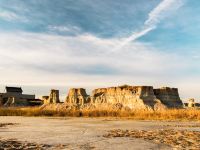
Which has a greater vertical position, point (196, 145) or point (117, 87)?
point (117, 87)

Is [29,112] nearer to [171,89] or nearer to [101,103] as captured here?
[101,103]

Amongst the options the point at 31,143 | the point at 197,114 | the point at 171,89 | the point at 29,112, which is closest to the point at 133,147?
the point at 31,143

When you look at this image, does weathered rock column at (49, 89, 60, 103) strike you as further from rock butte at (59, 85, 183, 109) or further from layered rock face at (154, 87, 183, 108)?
layered rock face at (154, 87, 183, 108)

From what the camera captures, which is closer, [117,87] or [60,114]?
[60,114]

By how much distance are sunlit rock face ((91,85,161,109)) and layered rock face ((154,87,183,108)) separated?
2282 millimetres

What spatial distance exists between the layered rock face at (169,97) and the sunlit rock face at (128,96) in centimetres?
228

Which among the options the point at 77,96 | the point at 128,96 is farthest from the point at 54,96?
the point at 128,96

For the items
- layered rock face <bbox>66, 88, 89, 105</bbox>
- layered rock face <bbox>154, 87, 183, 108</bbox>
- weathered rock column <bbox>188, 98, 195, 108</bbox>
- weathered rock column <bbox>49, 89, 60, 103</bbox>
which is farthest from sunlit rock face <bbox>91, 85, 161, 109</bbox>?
weathered rock column <bbox>188, 98, 195, 108</bbox>

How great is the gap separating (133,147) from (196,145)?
6.26ft

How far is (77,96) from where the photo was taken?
71.4 meters

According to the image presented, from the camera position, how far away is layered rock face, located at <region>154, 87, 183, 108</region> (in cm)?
6583

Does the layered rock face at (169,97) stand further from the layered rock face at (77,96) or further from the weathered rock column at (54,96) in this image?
the weathered rock column at (54,96)

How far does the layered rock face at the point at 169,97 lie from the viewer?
65831 millimetres

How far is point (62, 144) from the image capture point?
33.6ft
